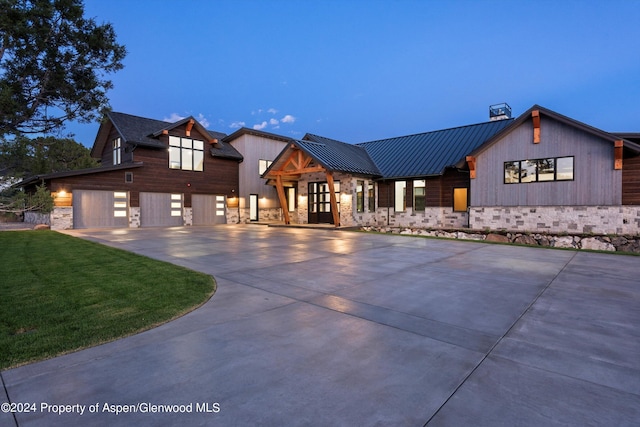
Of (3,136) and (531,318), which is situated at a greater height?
(3,136)

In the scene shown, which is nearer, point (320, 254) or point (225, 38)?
point (320, 254)

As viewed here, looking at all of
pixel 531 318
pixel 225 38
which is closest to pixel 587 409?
pixel 531 318

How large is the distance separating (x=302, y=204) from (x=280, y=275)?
1582cm

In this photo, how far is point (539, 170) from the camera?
15.8 meters

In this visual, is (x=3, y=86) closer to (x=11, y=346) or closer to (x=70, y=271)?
(x=70, y=271)

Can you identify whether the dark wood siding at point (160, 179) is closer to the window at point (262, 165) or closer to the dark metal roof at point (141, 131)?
the dark metal roof at point (141, 131)

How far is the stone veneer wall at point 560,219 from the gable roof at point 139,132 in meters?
18.8

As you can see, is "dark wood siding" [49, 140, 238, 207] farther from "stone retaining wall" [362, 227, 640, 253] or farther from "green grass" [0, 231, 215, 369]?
"stone retaining wall" [362, 227, 640, 253]

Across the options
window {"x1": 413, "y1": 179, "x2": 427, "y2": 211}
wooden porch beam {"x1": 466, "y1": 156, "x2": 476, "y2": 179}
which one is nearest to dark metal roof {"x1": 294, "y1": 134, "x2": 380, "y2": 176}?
window {"x1": 413, "y1": 179, "x2": 427, "y2": 211}

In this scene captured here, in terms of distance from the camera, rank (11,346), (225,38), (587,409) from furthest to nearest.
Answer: (225,38) → (11,346) → (587,409)

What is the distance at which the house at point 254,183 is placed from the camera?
1051 inches

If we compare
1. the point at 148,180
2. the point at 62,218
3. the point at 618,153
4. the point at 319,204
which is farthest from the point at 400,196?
the point at 62,218

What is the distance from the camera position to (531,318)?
177 inches

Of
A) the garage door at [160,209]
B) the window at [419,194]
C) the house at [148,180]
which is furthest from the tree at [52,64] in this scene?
the window at [419,194]
